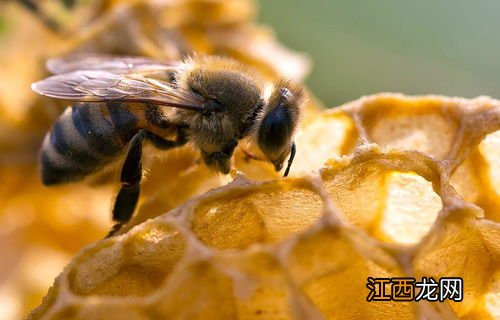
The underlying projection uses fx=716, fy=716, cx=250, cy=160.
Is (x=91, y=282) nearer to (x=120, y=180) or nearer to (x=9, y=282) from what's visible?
(x=120, y=180)

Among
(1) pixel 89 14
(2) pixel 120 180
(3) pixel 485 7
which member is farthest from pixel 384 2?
(2) pixel 120 180

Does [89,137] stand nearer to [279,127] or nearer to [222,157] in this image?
[222,157]

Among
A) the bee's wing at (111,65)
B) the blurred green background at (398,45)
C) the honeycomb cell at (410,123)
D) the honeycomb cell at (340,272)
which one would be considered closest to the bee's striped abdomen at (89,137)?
the bee's wing at (111,65)

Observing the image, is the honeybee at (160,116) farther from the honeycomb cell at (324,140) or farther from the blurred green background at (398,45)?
the blurred green background at (398,45)

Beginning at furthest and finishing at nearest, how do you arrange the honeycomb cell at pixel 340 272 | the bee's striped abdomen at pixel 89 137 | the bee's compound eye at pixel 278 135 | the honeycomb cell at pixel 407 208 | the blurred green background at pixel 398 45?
the blurred green background at pixel 398 45 → the bee's striped abdomen at pixel 89 137 → the bee's compound eye at pixel 278 135 → the honeycomb cell at pixel 407 208 → the honeycomb cell at pixel 340 272

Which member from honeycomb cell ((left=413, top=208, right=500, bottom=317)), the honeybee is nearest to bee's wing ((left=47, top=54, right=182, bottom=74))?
the honeybee

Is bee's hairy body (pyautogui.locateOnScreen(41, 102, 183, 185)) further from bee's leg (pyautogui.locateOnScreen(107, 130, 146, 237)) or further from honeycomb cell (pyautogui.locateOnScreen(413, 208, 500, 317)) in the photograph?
honeycomb cell (pyautogui.locateOnScreen(413, 208, 500, 317))
